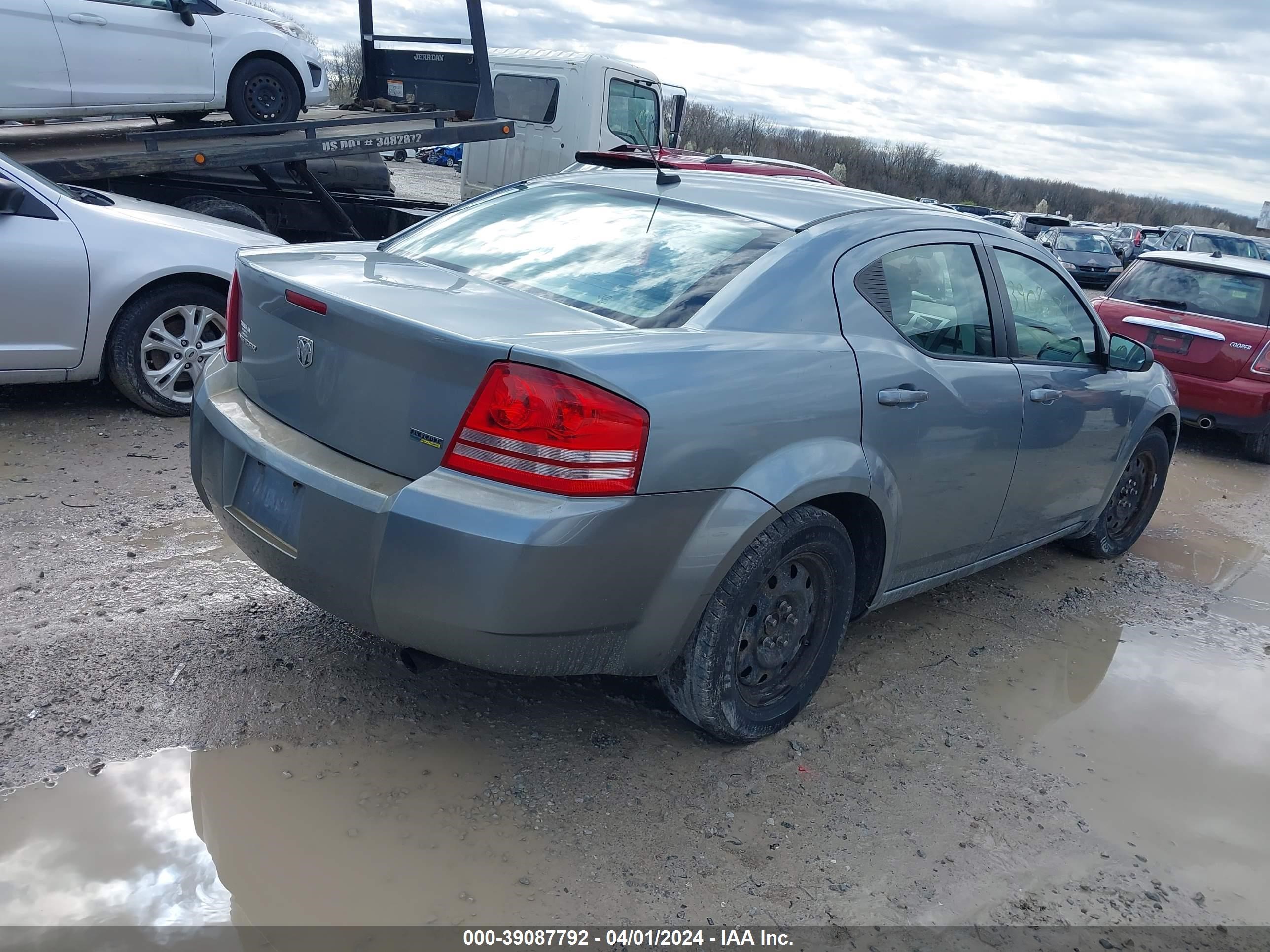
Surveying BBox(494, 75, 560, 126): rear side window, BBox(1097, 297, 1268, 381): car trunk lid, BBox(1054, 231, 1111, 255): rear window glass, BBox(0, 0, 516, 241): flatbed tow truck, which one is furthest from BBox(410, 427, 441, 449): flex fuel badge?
BBox(1054, 231, 1111, 255): rear window glass

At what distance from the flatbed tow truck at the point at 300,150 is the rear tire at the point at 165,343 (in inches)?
83.3

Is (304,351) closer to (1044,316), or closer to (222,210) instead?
(1044,316)

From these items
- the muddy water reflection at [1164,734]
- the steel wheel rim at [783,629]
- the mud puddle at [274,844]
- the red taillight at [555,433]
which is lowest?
the mud puddle at [274,844]

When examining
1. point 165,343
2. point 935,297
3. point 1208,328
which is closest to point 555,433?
point 935,297

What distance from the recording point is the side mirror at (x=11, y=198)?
503cm

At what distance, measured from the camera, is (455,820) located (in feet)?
9.01

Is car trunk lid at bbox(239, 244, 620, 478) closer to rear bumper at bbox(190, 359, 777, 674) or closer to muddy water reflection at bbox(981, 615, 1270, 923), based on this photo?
rear bumper at bbox(190, 359, 777, 674)

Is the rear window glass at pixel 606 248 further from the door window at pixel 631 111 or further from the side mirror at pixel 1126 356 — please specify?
the door window at pixel 631 111

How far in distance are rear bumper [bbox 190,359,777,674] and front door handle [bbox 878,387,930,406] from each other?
24.9 inches

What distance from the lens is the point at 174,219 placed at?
5.89 metres

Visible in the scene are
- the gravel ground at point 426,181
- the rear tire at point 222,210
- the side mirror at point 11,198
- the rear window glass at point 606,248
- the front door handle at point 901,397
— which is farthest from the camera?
the gravel ground at point 426,181

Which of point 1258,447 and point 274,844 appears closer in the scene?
point 274,844

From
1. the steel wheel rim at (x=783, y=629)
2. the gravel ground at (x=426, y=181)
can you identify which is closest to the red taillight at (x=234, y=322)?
the steel wheel rim at (x=783, y=629)

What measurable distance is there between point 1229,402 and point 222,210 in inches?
310
